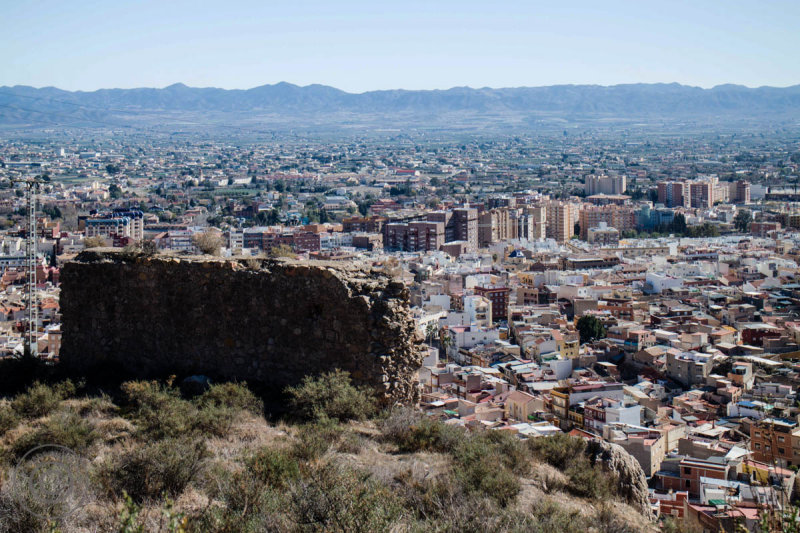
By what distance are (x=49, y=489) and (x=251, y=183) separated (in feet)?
296

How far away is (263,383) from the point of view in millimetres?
5617

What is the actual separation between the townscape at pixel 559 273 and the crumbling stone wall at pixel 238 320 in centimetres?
31

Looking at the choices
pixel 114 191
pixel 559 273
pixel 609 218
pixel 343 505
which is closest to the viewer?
pixel 343 505

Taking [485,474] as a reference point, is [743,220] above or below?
below

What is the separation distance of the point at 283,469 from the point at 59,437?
1.36 meters

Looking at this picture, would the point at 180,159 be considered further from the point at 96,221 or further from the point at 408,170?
the point at 96,221

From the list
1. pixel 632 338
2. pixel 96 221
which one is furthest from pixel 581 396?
pixel 96 221

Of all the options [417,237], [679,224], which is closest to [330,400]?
[417,237]

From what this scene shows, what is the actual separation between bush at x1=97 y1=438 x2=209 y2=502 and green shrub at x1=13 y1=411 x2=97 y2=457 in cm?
49

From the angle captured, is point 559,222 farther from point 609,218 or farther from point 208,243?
point 208,243

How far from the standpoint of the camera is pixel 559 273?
33969 millimetres

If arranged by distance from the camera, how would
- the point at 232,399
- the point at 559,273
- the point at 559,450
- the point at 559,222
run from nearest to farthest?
the point at 559,450, the point at 232,399, the point at 559,273, the point at 559,222

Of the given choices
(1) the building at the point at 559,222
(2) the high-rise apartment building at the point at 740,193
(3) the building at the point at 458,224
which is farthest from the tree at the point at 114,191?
(2) the high-rise apartment building at the point at 740,193

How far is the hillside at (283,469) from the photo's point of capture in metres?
3.33
